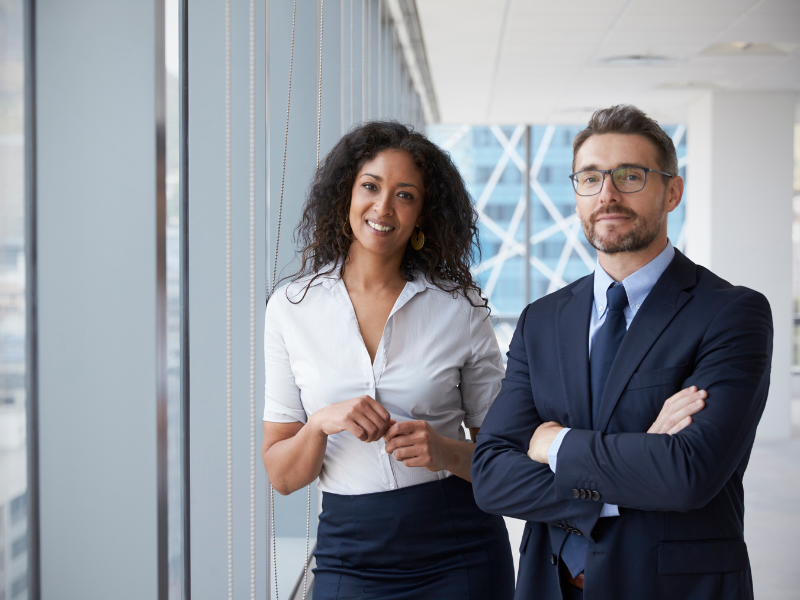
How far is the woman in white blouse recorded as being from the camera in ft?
5.38

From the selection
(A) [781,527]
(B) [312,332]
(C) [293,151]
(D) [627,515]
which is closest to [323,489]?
(B) [312,332]

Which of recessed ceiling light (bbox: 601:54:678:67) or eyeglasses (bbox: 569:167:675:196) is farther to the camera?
recessed ceiling light (bbox: 601:54:678:67)

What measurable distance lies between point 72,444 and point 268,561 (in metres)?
1.07

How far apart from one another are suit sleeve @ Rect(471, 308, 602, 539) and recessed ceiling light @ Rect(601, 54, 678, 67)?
5.34 m

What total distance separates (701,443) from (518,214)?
11.3m

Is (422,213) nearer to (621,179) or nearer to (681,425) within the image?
(621,179)

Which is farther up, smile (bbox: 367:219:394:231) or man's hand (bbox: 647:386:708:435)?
smile (bbox: 367:219:394:231)

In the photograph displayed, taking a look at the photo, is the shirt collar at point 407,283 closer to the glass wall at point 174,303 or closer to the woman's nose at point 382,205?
the woman's nose at point 382,205

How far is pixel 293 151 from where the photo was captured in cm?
279

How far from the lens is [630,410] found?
1.47 meters

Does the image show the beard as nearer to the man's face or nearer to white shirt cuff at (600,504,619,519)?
the man's face

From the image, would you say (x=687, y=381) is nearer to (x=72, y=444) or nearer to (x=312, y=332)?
(x=312, y=332)

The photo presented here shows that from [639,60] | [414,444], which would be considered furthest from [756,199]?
[414,444]

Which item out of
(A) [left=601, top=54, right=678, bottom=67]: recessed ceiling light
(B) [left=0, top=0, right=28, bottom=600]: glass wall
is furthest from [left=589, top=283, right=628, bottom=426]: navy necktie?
(A) [left=601, top=54, right=678, bottom=67]: recessed ceiling light
